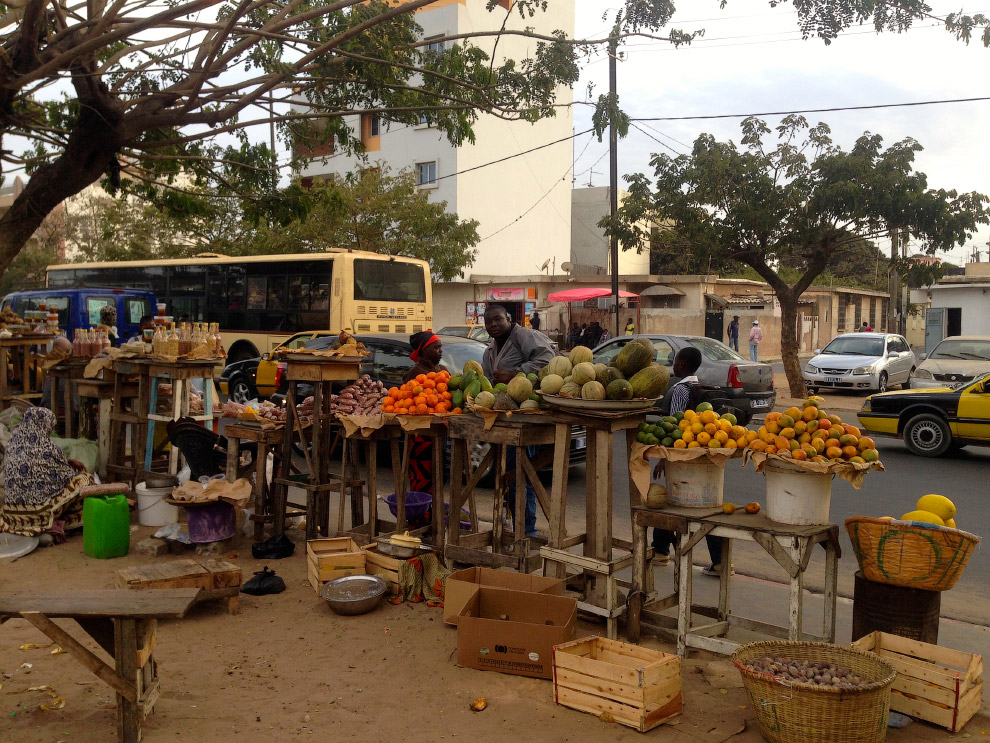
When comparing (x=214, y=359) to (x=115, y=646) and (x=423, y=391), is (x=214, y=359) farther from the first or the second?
(x=115, y=646)

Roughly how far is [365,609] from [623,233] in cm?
1473

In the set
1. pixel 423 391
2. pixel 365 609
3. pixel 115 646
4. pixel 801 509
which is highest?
pixel 423 391

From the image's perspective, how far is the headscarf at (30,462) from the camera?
6.82m

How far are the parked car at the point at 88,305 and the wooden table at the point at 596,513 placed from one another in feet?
42.0

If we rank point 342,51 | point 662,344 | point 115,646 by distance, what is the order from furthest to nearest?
point 662,344 < point 342,51 < point 115,646

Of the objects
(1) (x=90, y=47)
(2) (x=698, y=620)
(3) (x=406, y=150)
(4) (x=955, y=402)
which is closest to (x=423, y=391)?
(2) (x=698, y=620)

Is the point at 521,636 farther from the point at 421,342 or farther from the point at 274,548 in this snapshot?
the point at 421,342

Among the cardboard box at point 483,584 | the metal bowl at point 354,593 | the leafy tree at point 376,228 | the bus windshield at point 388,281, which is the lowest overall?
the metal bowl at point 354,593

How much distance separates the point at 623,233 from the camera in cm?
1873

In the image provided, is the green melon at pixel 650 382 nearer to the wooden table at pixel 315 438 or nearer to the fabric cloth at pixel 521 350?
the fabric cloth at pixel 521 350

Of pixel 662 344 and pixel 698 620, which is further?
pixel 662 344

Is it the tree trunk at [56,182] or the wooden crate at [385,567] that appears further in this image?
the tree trunk at [56,182]

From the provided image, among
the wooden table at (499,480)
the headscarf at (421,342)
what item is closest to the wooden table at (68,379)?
the headscarf at (421,342)

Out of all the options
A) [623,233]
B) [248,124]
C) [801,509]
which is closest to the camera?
[801,509]
